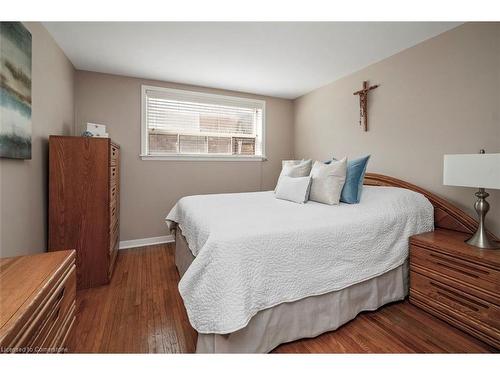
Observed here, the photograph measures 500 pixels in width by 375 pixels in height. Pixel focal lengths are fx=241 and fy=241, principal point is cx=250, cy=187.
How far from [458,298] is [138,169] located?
11.8 feet

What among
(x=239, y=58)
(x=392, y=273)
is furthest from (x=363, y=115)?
(x=392, y=273)

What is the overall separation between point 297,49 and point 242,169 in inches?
78.4

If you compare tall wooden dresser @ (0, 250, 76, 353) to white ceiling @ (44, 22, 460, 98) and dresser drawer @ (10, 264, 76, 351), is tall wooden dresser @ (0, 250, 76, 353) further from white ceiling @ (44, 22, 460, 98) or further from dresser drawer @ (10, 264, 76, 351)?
white ceiling @ (44, 22, 460, 98)

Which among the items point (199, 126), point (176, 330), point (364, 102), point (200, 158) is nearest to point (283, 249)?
point (176, 330)

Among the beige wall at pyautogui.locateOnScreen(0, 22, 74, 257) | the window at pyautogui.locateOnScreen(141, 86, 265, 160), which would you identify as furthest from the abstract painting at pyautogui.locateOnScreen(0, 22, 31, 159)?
the window at pyautogui.locateOnScreen(141, 86, 265, 160)

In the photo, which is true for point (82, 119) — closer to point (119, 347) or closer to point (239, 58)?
point (239, 58)

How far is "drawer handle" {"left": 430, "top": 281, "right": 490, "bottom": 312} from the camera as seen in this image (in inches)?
61.3

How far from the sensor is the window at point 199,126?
11.3 feet

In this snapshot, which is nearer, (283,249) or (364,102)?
(283,249)

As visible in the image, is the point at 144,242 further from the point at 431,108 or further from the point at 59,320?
the point at 431,108

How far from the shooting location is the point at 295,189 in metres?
2.32

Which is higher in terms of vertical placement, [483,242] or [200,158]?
[200,158]
